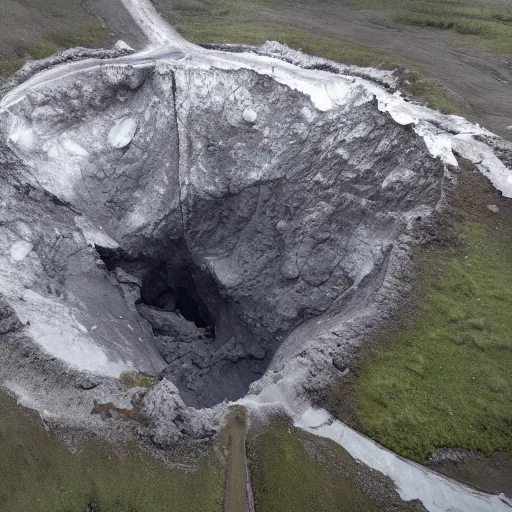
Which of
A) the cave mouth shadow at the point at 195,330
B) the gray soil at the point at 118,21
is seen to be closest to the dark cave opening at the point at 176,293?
the cave mouth shadow at the point at 195,330

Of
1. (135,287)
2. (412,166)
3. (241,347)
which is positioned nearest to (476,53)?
(412,166)

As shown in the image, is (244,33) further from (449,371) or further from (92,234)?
(449,371)

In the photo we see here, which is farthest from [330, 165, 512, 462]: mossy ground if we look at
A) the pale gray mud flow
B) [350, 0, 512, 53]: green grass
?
[350, 0, 512, 53]: green grass

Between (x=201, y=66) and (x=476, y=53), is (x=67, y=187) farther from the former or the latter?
(x=476, y=53)

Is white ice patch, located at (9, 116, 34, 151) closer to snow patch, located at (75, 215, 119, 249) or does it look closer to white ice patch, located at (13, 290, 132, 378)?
snow patch, located at (75, 215, 119, 249)

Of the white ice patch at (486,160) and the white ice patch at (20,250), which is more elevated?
the white ice patch at (486,160)

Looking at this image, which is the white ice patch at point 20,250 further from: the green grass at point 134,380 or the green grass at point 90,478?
the green grass at point 90,478
